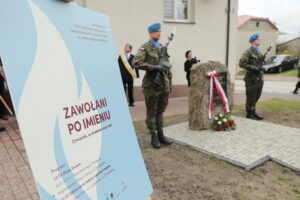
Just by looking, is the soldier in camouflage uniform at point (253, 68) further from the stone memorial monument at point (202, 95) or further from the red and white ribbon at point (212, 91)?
the red and white ribbon at point (212, 91)

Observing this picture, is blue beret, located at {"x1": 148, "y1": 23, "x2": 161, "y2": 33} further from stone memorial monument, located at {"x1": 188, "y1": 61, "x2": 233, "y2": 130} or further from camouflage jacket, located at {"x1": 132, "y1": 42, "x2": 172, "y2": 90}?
stone memorial monument, located at {"x1": 188, "y1": 61, "x2": 233, "y2": 130}

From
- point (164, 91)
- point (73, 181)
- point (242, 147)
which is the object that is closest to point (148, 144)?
point (164, 91)

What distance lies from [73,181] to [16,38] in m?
0.76

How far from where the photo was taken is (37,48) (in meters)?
1.22

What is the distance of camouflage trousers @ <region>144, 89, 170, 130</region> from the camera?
416cm

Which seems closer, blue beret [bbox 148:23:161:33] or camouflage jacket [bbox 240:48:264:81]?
blue beret [bbox 148:23:161:33]

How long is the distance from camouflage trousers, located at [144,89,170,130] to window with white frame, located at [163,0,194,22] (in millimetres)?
5625

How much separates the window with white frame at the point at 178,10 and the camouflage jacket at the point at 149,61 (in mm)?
5452

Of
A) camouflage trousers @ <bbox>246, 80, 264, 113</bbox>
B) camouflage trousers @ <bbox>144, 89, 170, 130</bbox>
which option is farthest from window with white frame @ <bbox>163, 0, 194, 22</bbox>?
camouflage trousers @ <bbox>144, 89, 170, 130</bbox>

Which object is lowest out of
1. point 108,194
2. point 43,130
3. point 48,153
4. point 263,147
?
point 263,147

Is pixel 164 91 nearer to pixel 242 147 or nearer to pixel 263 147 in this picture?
pixel 242 147

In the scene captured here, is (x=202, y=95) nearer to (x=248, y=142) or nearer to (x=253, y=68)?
(x=248, y=142)

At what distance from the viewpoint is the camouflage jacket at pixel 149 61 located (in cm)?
401

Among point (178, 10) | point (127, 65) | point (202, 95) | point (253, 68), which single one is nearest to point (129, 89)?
point (127, 65)
